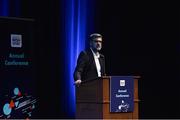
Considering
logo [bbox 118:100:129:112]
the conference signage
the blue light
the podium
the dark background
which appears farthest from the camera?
the dark background

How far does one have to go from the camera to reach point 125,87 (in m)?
6.41

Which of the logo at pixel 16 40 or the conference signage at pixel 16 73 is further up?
the logo at pixel 16 40

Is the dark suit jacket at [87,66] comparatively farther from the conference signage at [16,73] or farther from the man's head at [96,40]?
the conference signage at [16,73]

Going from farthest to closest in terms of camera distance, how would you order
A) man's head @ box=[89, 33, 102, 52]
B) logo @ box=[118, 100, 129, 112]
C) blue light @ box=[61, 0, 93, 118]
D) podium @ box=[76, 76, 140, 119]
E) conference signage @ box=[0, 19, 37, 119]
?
blue light @ box=[61, 0, 93, 118], man's head @ box=[89, 33, 102, 52], logo @ box=[118, 100, 129, 112], podium @ box=[76, 76, 140, 119], conference signage @ box=[0, 19, 37, 119]

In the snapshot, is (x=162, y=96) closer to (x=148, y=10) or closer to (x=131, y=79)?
(x=148, y=10)

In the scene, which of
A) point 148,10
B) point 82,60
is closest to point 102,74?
point 82,60

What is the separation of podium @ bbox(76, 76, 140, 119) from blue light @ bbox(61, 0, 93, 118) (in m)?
2.28

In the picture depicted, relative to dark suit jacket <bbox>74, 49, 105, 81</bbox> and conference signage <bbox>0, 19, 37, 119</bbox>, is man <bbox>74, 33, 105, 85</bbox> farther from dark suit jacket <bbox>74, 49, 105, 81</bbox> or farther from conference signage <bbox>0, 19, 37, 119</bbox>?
conference signage <bbox>0, 19, 37, 119</bbox>

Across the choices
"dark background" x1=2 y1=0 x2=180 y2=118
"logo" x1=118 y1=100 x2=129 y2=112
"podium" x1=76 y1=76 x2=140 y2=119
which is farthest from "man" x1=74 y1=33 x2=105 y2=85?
"dark background" x1=2 y1=0 x2=180 y2=118

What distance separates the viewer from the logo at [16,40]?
6.09m

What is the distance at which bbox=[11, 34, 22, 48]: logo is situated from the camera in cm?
609

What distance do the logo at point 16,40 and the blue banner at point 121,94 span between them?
1121 mm

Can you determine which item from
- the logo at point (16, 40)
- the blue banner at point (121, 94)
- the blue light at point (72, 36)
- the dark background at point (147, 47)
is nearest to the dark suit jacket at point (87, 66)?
the blue banner at point (121, 94)

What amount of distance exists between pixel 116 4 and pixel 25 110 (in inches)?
136
